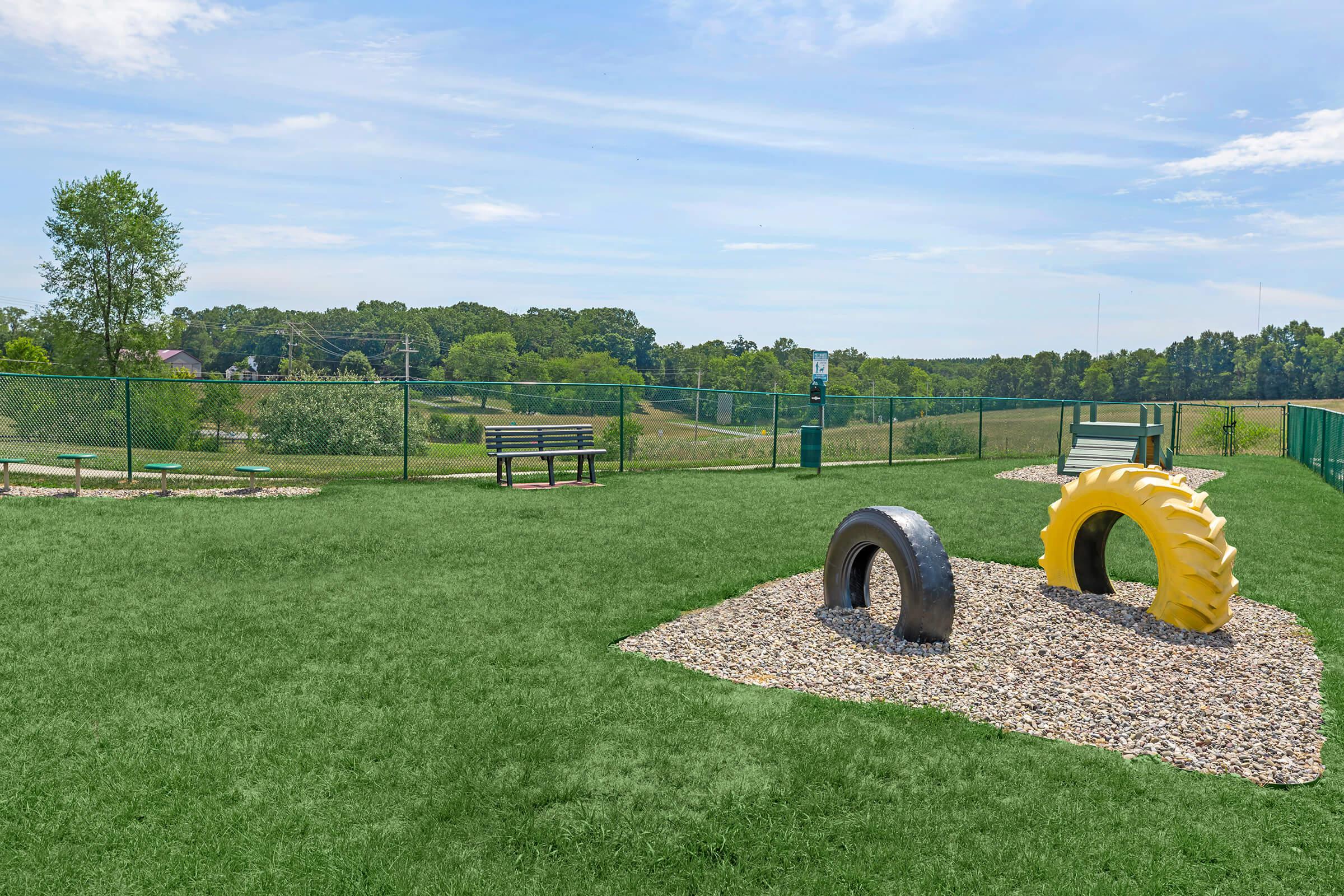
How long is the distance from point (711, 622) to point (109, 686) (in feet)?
13.7

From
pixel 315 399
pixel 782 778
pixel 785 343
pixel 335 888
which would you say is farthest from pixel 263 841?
pixel 785 343

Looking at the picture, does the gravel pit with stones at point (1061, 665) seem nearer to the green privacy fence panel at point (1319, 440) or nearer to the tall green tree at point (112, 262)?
the green privacy fence panel at point (1319, 440)

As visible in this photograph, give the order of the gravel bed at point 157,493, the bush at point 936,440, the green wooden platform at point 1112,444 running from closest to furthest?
the gravel bed at point 157,493, the green wooden platform at point 1112,444, the bush at point 936,440

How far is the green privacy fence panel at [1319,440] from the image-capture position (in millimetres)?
18109

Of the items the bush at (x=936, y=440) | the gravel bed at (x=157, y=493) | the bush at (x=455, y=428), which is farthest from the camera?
the bush at (x=936, y=440)

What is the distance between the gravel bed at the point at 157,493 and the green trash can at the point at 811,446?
10.3 meters

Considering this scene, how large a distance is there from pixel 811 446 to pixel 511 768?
51.8ft

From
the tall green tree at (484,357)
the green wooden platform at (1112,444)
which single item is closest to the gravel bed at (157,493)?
the green wooden platform at (1112,444)

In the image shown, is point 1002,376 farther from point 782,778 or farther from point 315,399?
point 782,778

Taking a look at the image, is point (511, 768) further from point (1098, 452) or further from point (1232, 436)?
point (1232, 436)

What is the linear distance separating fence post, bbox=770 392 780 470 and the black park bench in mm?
5795

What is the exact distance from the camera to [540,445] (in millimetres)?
15992

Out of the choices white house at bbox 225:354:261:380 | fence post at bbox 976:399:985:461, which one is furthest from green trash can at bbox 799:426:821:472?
white house at bbox 225:354:261:380

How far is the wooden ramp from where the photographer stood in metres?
17.8
